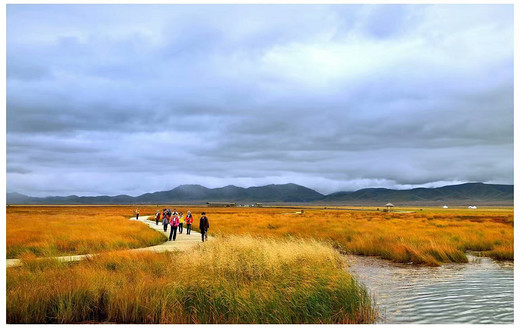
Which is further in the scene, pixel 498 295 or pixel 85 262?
pixel 85 262

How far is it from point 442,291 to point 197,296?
28.1 feet

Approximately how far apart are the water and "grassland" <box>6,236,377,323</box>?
1.40 m

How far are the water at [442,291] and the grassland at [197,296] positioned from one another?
1.40 metres

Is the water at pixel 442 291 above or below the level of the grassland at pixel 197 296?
below

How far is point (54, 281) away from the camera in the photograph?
11531mm

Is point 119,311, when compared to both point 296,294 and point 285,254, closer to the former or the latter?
point 296,294

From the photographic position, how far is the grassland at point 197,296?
9.97 m

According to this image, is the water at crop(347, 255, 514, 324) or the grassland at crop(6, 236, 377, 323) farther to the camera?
the water at crop(347, 255, 514, 324)

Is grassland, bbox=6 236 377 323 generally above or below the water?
above

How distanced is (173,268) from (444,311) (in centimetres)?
853

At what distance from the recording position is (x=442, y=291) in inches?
559

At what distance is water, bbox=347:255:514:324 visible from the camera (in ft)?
37.3

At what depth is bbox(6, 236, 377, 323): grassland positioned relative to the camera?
997 centimetres

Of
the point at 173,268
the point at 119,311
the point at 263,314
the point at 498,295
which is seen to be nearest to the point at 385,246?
the point at 498,295
